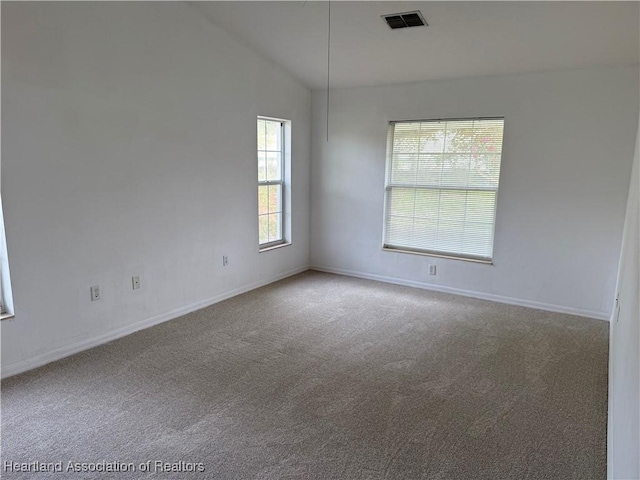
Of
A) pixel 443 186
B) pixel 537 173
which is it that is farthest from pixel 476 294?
pixel 537 173

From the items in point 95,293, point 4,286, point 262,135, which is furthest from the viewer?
point 262,135

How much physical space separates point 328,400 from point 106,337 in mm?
1930

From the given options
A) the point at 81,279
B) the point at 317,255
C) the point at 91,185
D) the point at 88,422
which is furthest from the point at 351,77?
the point at 88,422

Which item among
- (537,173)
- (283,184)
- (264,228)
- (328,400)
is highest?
(537,173)

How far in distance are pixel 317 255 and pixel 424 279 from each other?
149 centimetres

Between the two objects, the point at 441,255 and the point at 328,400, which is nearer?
the point at 328,400

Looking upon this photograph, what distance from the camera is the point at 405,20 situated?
3533mm

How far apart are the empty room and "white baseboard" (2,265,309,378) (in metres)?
0.02

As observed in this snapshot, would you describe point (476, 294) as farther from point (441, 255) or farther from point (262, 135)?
point (262, 135)

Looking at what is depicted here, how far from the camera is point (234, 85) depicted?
4.30 meters

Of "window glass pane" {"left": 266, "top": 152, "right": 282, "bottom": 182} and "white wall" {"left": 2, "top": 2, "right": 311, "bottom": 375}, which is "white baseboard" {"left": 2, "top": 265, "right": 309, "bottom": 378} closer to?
"white wall" {"left": 2, "top": 2, "right": 311, "bottom": 375}

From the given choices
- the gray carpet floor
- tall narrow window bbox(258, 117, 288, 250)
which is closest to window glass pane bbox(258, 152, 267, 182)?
tall narrow window bbox(258, 117, 288, 250)

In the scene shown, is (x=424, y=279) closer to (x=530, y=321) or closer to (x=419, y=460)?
(x=530, y=321)

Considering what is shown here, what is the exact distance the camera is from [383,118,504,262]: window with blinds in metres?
4.55
